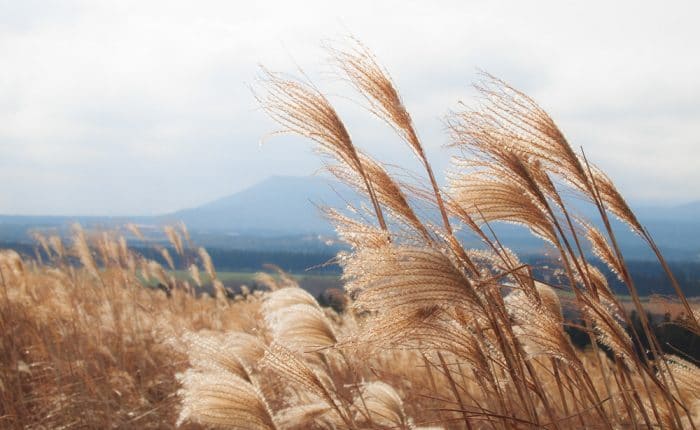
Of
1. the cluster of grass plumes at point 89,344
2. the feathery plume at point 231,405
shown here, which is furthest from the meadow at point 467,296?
the cluster of grass plumes at point 89,344

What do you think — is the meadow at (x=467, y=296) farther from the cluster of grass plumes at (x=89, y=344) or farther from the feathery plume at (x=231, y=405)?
the cluster of grass plumes at (x=89, y=344)

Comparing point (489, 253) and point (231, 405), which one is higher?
point (489, 253)

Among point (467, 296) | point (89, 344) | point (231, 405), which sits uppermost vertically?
point (467, 296)

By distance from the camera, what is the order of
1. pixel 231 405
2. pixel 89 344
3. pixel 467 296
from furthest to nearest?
pixel 89 344 → pixel 231 405 → pixel 467 296

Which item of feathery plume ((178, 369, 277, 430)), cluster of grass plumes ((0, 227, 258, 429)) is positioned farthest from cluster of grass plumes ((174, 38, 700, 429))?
cluster of grass plumes ((0, 227, 258, 429))

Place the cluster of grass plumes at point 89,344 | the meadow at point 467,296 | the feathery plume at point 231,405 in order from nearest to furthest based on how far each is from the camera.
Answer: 1. the meadow at point 467,296
2. the feathery plume at point 231,405
3. the cluster of grass plumes at point 89,344

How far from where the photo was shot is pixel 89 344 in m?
6.33

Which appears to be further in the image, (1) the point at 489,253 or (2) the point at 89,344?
(2) the point at 89,344

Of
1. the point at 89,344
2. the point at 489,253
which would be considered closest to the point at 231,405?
the point at 489,253

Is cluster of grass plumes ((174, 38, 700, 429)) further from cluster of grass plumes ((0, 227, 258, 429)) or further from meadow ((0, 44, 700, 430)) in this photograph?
cluster of grass plumes ((0, 227, 258, 429))

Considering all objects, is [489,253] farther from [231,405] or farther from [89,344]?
[89,344]

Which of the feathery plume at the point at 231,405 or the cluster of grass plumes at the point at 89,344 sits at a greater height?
the feathery plume at the point at 231,405

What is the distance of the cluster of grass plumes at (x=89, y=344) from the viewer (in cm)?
504

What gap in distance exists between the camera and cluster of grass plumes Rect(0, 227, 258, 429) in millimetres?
5039
